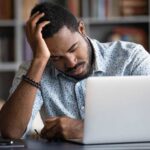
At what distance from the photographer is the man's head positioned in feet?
7.02

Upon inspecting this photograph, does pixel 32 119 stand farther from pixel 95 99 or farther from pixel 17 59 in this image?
pixel 17 59

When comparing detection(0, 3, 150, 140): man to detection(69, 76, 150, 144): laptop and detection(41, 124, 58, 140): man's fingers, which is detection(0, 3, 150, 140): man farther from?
detection(69, 76, 150, 144): laptop

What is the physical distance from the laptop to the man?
0.25 metres

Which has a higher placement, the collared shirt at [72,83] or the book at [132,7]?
the book at [132,7]

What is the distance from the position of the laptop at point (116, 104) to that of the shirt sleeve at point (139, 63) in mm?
607

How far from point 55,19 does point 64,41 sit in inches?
4.0

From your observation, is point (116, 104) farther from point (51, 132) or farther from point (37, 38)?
point (37, 38)

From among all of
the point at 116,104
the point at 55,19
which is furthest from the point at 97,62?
the point at 116,104

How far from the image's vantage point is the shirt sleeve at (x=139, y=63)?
2.22 meters

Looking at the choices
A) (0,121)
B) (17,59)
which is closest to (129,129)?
(0,121)

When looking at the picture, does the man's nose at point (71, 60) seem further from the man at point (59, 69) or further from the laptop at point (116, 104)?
the laptop at point (116, 104)

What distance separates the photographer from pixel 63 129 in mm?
1838

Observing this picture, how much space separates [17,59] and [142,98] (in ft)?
8.18

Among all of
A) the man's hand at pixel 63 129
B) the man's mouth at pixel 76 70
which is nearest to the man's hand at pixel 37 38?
the man's mouth at pixel 76 70
